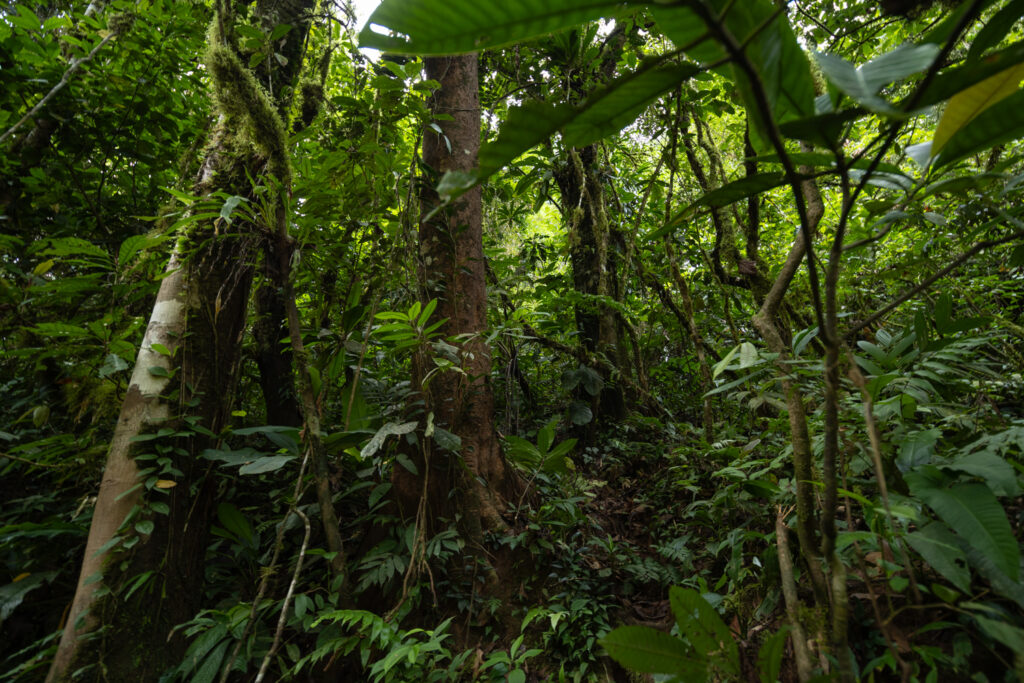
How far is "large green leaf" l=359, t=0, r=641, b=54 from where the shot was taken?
1.63 ft

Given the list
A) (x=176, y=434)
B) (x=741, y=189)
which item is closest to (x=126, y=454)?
(x=176, y=434)

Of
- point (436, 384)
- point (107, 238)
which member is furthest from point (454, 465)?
point (107, 238)

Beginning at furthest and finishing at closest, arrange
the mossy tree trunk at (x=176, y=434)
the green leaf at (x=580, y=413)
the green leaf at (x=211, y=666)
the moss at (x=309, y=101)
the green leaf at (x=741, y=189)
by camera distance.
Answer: the green leaf at (x=580, y=413) < the moss at (x=309, y=101) < the mossy tree trunk at (x=176, y=434) < the green leaf at (x=211, y=666) < the green leaf at (x=741, y=189)

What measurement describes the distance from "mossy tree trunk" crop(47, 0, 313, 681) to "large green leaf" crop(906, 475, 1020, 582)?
7.36 feet

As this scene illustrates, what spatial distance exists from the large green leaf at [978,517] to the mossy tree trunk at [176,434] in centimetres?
224

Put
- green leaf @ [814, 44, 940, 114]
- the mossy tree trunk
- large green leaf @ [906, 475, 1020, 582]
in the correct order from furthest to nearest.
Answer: the mossy tree trunk → large green leaf @ [906, 475, 1020, 582] → green leaf @ [814, 44, 940, 114]

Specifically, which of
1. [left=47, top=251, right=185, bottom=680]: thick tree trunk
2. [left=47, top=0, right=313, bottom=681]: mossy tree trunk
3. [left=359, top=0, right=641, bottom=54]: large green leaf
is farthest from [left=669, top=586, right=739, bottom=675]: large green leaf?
[left=47, top=251, right=185, bottom=680]: thick tree trunk

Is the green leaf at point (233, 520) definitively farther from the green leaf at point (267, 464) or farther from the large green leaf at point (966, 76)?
the large green leaf at point (966, 76)

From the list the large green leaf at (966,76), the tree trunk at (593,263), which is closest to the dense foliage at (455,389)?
the large green leaf at (966,76)

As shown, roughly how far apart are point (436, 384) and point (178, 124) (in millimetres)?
3029

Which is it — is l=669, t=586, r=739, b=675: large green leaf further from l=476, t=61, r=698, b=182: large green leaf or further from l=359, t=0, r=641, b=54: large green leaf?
l=359, t=0, r=641, b=54: large green leaf

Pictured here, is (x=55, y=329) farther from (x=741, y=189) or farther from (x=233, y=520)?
(x=741, y=189)

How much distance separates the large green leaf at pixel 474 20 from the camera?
50cm

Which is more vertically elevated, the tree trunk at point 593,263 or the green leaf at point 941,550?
the tree trunk at point 593,263
